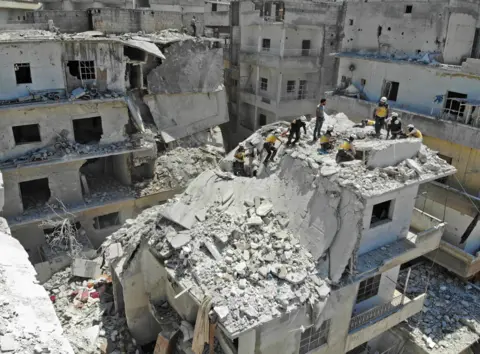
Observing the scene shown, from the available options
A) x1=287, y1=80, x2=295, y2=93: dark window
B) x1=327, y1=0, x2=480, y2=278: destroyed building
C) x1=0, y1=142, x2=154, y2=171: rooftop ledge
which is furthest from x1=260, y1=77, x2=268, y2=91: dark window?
x1=0, y1=142, x2=154, y2=171: rooftop ledge

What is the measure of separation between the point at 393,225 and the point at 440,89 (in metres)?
11.4

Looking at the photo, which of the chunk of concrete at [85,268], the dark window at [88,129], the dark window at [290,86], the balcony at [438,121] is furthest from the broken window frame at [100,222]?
the dark window at [290,86]

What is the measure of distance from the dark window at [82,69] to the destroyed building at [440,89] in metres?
16.3

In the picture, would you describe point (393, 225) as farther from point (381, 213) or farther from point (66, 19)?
point (66, 19)

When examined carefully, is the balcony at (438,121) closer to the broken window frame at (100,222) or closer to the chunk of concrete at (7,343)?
the broken window frame at (100,222)

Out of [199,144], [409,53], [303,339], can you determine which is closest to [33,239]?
[199,144]

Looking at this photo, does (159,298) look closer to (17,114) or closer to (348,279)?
(348,279)

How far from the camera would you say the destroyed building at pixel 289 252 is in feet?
42.8

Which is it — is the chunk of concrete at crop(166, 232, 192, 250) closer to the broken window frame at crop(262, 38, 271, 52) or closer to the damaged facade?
the damaged facade

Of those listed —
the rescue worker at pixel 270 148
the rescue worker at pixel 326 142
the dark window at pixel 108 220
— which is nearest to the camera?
the rescue worker at pixel 326 142

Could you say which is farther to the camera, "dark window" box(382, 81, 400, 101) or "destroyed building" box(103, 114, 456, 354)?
"dark window" box(382, 81, 400, 101)

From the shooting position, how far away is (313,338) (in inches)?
582

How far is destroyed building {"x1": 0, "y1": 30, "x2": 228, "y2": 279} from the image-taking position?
2189 centimetres

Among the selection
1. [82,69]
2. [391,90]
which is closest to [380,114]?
[391,90]
